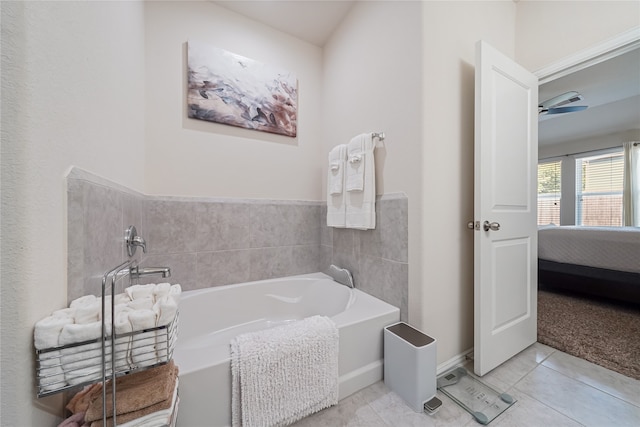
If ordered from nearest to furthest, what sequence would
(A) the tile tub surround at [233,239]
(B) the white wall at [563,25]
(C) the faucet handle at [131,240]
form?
(A) the tile tub surround at [233,239] < (C) the faucet handle at [131,240] < (B) the white wall at [563,25]

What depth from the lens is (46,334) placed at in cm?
53

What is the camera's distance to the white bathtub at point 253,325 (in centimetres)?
93

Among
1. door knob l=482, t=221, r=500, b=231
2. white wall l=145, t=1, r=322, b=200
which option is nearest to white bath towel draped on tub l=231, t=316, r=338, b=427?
door knob l=482, t=221, r=500, b=231

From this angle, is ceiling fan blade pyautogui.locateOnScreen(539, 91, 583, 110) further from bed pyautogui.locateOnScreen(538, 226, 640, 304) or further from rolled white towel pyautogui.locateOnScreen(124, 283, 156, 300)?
rolled white towel pyautogui.locateOnScreen(124, 283, 156, 300)

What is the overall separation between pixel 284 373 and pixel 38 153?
1119 millimetres

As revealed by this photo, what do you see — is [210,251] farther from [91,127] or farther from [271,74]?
[271,74]

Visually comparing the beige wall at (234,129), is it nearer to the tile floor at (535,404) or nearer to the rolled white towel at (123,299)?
the rolled white towel at (123,299)

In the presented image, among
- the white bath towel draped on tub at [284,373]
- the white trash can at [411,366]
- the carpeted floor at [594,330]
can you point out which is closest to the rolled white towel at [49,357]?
the white bath towel draped on tub at [284,373]

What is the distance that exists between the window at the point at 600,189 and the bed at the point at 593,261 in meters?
2.67

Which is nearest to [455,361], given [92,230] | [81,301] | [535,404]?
[535,404]

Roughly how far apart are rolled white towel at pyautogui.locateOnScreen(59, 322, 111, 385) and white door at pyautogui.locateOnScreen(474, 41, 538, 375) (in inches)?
64.8

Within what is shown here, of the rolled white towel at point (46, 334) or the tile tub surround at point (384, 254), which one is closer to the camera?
the rolled white towel at point (46, 334)

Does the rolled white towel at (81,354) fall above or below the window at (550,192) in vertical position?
below

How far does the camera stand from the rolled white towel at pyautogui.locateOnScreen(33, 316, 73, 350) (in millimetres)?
526
